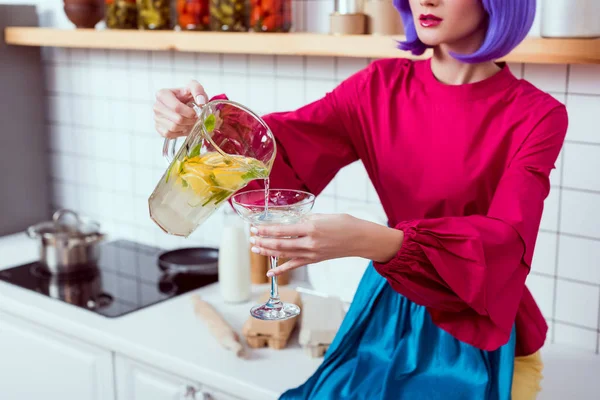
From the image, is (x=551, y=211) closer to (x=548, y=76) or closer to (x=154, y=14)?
(x=548, y=76)

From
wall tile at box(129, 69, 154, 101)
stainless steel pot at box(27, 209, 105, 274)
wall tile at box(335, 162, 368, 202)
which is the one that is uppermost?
wall tile at box(129, 69, 154, 101)

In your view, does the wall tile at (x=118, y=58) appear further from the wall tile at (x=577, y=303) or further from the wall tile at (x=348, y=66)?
the wall tile at (x=577, y=303)

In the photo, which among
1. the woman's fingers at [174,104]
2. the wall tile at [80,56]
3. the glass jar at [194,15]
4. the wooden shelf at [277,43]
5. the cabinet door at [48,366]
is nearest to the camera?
the woman's fingers at [174,104]

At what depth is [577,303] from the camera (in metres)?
1.60

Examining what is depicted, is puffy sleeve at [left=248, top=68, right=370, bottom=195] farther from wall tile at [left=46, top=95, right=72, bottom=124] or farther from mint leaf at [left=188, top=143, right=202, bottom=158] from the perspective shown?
wall tile at [left=46, top=95, right=72, bottom=124]

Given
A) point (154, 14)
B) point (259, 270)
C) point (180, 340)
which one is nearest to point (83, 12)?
point (154, 14)

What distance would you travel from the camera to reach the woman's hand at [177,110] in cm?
114

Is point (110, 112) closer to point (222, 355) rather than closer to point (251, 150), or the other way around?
point (222, 355)

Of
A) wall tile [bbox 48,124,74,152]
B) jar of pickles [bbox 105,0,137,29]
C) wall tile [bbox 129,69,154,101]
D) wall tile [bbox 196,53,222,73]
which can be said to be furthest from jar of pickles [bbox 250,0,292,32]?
wall tile [bbox 48,124,74,152]

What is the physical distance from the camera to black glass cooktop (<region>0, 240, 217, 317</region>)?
1830mm

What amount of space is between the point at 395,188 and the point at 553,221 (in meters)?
0.46

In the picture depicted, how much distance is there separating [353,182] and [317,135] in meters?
0.51

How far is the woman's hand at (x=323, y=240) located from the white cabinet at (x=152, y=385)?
1.90ft

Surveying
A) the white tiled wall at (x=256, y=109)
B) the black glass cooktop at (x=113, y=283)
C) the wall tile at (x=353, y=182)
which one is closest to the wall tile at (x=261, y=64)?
A: the white tiled wall at (x=256, y=109)
